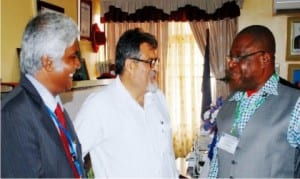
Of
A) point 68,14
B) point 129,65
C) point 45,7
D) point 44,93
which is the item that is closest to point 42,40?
point 44,93

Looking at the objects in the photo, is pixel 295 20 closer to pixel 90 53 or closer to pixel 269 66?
pixel 90 53

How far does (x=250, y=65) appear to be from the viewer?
4.77 ft

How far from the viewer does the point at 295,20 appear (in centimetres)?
436

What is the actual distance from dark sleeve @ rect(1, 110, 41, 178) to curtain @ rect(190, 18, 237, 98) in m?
3.79

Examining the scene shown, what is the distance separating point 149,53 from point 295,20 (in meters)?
3.23

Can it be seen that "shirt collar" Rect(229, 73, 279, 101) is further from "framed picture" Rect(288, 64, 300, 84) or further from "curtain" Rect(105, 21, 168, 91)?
"curtain" Rect(105, 21, 168, 91)

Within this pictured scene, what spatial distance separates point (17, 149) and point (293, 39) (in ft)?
13.3

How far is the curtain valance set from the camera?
4602 mm

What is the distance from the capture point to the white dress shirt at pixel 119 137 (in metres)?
1.63

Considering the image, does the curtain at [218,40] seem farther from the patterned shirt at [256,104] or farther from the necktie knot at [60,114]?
the necktie knot at [60,114]

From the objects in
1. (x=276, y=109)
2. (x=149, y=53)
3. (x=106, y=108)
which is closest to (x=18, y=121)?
(x=106, y=108)

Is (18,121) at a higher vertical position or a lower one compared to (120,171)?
higher

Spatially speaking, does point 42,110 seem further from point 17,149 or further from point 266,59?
point 266,59

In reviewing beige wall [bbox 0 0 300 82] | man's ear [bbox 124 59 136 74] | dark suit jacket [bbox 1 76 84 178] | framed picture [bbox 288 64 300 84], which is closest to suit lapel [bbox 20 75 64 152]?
dark suit jacket [bbox 1 76 84 178]
